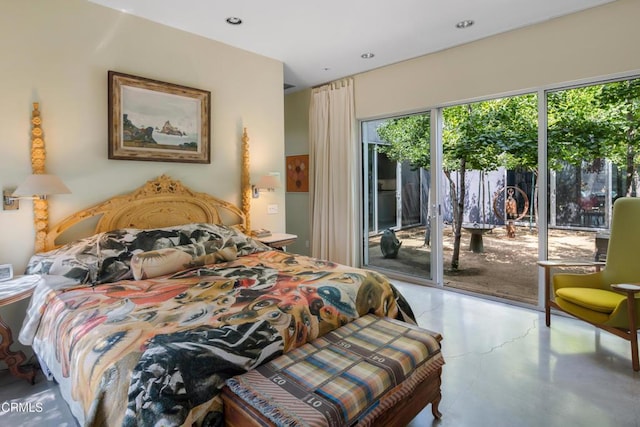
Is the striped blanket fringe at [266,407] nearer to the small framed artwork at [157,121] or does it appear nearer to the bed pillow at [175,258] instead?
the bed pillow at [175,258]

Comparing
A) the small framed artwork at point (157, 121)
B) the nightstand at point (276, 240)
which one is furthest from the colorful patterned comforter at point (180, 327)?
the small framed artwork at point (157, 121)

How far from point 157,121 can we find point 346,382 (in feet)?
9.84

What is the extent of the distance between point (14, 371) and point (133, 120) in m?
2.15

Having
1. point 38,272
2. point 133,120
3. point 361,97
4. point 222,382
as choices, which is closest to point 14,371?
point 38,272

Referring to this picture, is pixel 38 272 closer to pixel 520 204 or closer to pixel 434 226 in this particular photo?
pixel 434 226

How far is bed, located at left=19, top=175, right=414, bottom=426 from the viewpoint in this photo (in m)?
1.37

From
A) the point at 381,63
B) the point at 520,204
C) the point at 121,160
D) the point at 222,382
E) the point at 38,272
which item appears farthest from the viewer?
the point at 381,63

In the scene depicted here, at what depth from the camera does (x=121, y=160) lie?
318 centimetres

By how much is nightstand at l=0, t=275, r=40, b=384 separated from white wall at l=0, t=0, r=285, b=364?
427 mm

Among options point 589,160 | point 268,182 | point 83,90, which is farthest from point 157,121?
point 589,160

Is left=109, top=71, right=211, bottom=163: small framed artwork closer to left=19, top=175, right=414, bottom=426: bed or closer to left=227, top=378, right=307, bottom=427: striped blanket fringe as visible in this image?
left=19, top=175, right=414, bottom=426: bed

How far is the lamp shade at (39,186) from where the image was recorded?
8.13 feet

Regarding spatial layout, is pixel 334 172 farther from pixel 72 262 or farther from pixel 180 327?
pixel 180 327

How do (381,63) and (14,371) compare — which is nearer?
(14,371)
